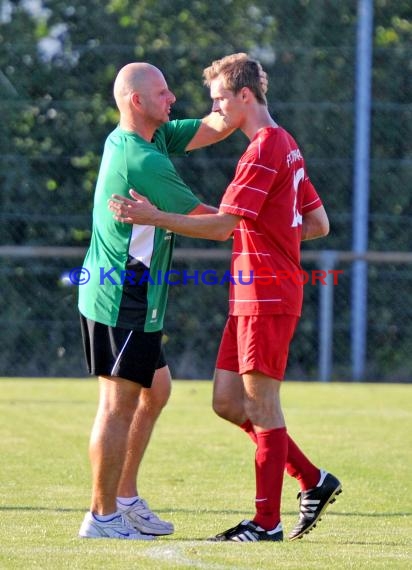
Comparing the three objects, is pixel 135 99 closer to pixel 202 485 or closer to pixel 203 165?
pixel 202 485

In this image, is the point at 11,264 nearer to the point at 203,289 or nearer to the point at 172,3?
the point at 203,289

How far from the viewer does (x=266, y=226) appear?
16.9 feet

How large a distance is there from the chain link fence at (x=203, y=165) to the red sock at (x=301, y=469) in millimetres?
9100

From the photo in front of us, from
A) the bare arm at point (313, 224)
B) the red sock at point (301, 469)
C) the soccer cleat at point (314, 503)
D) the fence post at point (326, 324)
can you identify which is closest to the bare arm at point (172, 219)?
the bare arm at point (313, 224)

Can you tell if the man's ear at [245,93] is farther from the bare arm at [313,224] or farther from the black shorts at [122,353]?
the black shorts at [122,353]

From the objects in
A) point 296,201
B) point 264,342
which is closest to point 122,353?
point 264,342

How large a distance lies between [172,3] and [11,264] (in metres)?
3.55

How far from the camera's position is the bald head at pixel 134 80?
5.20 metres

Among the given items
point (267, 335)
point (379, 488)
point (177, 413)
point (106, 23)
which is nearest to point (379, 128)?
point (106, 23)

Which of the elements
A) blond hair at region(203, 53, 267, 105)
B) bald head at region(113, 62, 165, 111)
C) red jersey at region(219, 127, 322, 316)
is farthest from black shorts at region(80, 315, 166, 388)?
blond hair at region(203, 53, 267, 105)

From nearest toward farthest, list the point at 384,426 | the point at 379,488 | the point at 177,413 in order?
1. the point at 379,488
2. the point at 384,426
3. the point at 177,413

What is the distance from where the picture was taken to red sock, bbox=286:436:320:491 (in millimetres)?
5363

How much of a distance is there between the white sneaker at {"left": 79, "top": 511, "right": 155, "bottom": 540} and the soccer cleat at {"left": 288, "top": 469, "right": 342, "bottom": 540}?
0.63m

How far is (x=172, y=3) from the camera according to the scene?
49.1ft
